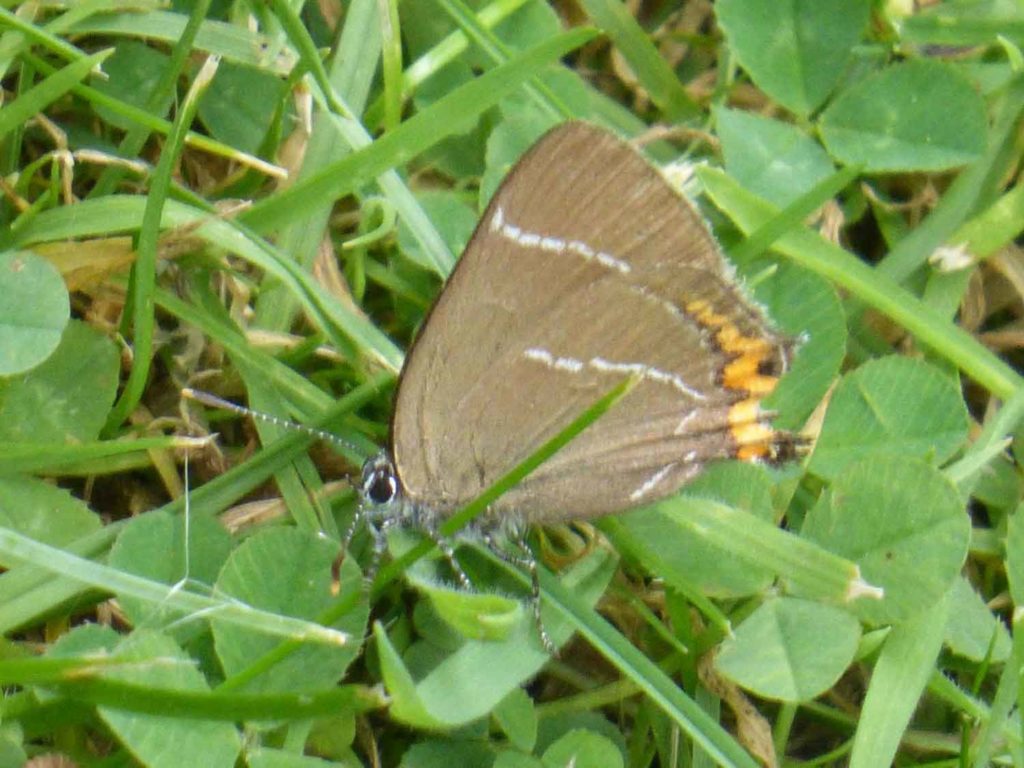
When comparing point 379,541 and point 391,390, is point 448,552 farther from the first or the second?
point 391,390

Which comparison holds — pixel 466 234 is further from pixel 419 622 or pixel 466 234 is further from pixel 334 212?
pixel 419 622

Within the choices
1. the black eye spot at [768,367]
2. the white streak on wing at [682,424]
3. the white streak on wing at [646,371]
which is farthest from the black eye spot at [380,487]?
the black eye spot at [768,367]

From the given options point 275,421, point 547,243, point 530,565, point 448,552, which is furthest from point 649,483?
point 275,421

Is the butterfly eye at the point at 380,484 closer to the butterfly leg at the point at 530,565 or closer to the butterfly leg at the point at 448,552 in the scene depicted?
the butterfly leg at the point at 448,552

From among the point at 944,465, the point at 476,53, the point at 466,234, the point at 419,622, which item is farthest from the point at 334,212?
the point at 944,465

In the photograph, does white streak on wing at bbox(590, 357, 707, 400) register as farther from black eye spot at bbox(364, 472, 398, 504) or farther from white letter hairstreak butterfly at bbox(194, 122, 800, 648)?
black eye spot at bbox(364, 472, 398, 504)

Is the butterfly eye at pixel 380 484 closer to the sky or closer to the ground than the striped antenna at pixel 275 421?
closer to the ground
